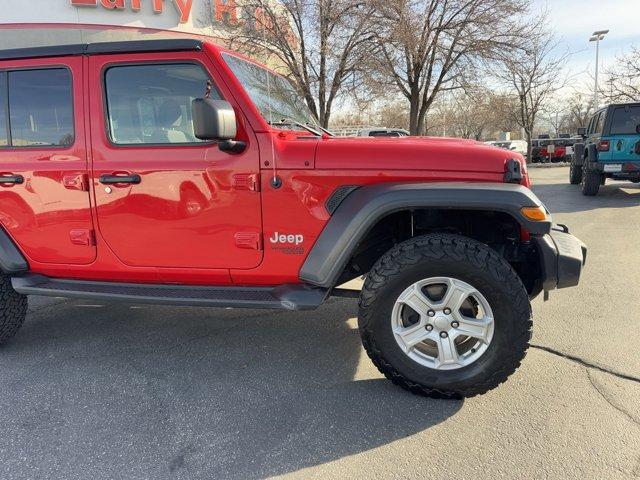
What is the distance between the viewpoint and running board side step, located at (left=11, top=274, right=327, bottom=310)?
9.07ft

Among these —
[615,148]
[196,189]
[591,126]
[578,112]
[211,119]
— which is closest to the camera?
[211,119]

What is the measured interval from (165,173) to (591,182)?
9827 mm

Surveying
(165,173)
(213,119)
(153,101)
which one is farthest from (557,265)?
(153,101)

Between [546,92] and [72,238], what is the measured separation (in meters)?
24.9

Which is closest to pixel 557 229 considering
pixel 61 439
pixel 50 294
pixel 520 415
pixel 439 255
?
pixel 439 255

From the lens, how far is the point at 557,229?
3096mm

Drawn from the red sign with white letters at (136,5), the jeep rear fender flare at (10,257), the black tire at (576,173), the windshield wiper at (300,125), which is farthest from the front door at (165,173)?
the red sign with white letters at (136,5)

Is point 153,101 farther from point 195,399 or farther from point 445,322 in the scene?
point 445,322

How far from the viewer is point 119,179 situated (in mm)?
2910

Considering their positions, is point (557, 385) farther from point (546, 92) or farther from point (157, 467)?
point (546, 92)

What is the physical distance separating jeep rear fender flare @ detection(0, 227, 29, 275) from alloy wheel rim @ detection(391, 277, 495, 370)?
8.43 feet

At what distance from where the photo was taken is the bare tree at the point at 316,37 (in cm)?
1343

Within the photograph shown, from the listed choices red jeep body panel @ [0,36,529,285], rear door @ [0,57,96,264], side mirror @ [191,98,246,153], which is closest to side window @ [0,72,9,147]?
rear door @ [0,57,96,264]

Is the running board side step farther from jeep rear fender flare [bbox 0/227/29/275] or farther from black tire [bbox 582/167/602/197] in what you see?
black tire [bbox 582/167/602/197]
